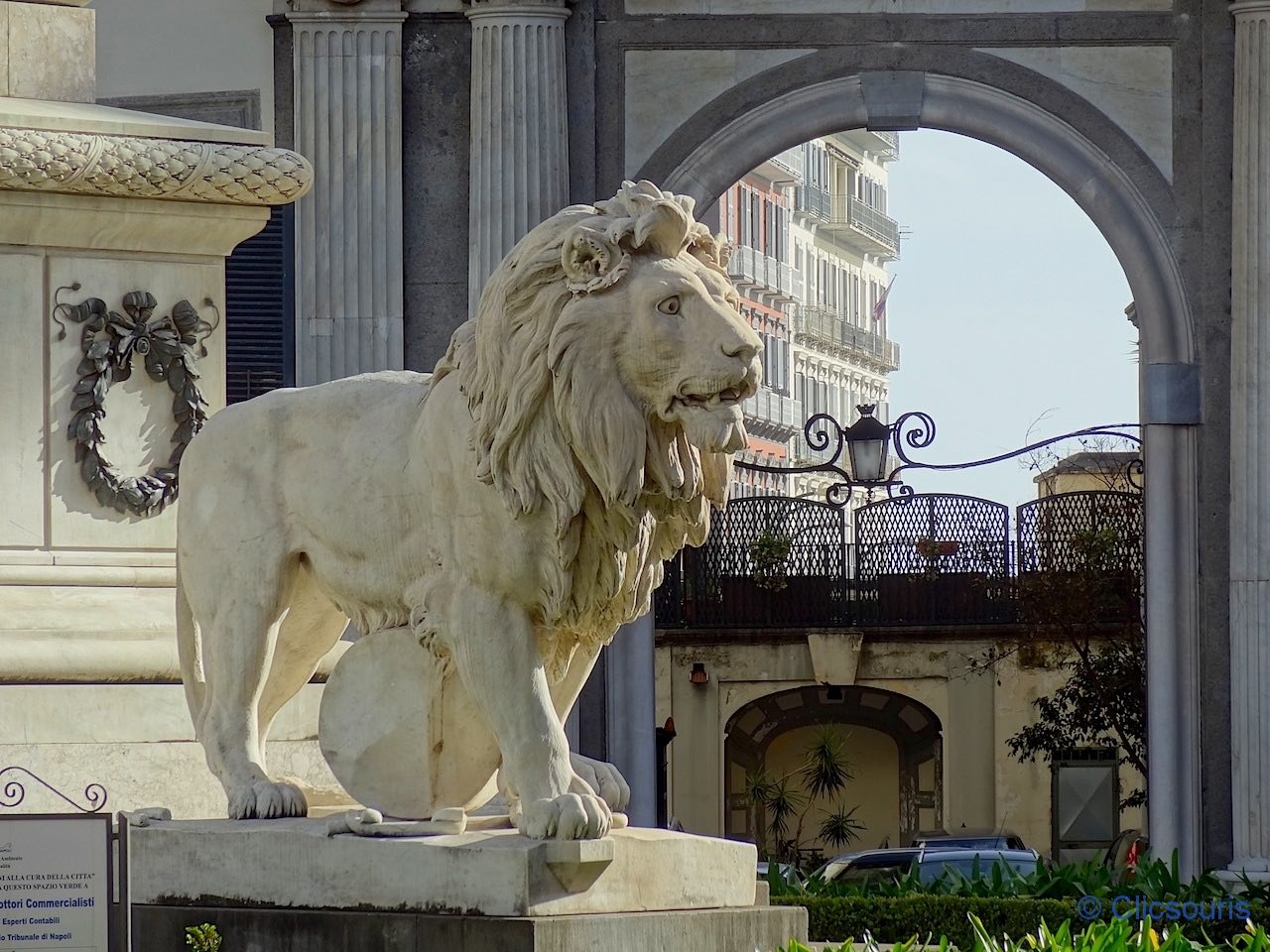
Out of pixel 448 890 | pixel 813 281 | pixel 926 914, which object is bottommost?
pixel 926 914

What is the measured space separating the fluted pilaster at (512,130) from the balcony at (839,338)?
2764 inches

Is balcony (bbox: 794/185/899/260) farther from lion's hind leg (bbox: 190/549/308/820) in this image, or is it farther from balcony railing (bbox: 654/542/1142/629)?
lion's hind leg (bbox: 190/549/308/820)

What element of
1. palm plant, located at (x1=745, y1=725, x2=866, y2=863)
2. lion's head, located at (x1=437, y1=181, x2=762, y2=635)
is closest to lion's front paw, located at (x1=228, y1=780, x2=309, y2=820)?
lion's head, located at (x1=437, y1=181, x2=762, y2=635)

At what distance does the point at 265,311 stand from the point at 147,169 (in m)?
8.65

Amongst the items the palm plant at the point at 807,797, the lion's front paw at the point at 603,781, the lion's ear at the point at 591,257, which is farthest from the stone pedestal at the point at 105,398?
the palm plant at the point at 807,797

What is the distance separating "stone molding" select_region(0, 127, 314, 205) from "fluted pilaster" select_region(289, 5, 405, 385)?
27.2 ft

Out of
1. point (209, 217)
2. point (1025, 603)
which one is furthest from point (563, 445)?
point (1025, 603)

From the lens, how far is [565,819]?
5090mm

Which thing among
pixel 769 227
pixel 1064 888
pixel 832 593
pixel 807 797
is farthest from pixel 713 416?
pixel 769 227

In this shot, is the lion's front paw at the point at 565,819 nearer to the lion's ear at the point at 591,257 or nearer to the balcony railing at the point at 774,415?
the lion's ear at the point at 591,257

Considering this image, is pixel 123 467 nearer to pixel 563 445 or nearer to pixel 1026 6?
pixel 563 445

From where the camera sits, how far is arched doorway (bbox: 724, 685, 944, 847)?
132 feet

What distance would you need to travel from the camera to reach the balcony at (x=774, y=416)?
75438 millimetres

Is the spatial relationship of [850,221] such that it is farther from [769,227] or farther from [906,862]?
[906,862]
